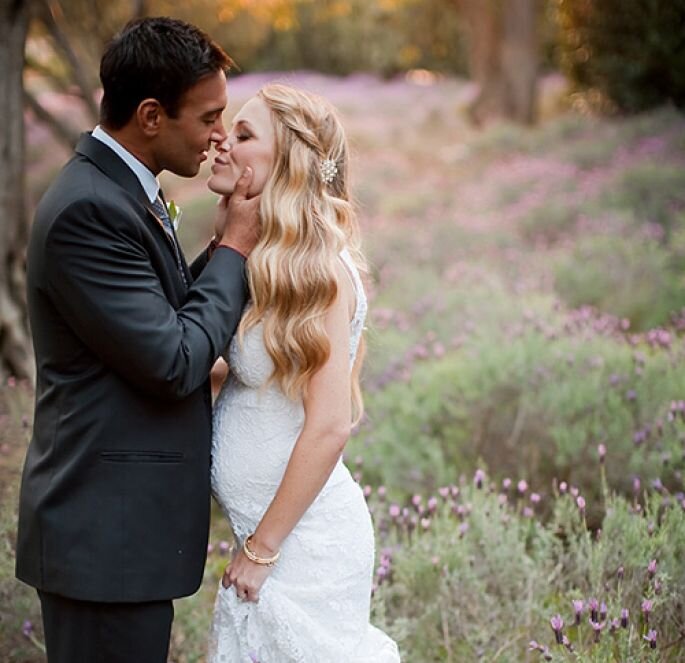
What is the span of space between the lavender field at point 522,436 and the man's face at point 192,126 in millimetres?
783

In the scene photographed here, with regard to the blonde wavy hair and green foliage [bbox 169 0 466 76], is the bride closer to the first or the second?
the blonde wavy hair

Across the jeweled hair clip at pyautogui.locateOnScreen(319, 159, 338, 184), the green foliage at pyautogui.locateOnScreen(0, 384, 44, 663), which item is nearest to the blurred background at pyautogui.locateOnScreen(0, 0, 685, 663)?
A: the green foliage at pyautogui.locateOnScreen(0, 384, 44, 663)

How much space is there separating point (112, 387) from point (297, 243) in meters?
0.64

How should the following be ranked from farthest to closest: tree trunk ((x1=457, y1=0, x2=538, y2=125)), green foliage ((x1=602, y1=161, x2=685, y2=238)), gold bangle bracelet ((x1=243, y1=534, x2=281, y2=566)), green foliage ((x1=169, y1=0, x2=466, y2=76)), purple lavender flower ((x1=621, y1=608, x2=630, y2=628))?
1. green foliage ((x1=169, y1=0, x2=466, y2=76))
2. tree trunk ((x1=457, y1=0, x2=538, y2=125))
3. green foliage ((x1=602, y1=161, x2=685, y2=238))
4. purple lavender flower ((x1=621, y1=608, x2=630, y2=628))
5. gold bangle bracelet ((x1=243, y1=534, x2=281, y2=566))

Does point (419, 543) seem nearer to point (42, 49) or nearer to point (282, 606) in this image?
point (282, 606)

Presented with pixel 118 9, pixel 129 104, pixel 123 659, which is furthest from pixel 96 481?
pixel 118 9

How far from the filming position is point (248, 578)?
8.62ft

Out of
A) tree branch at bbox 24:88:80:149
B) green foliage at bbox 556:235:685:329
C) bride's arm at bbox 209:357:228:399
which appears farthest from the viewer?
green foliage at bbox 556:235:685:329

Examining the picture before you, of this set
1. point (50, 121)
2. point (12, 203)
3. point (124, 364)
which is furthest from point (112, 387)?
point (50, 121)

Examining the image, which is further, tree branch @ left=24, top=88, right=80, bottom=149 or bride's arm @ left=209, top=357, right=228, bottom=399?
tree branch @ left=24, top=88, right=80, bottom=149

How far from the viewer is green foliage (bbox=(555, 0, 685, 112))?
15.8 metres

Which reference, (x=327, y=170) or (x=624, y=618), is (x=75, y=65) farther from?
(x=624, y=618)

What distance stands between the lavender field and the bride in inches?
22.8

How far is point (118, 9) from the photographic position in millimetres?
16438
